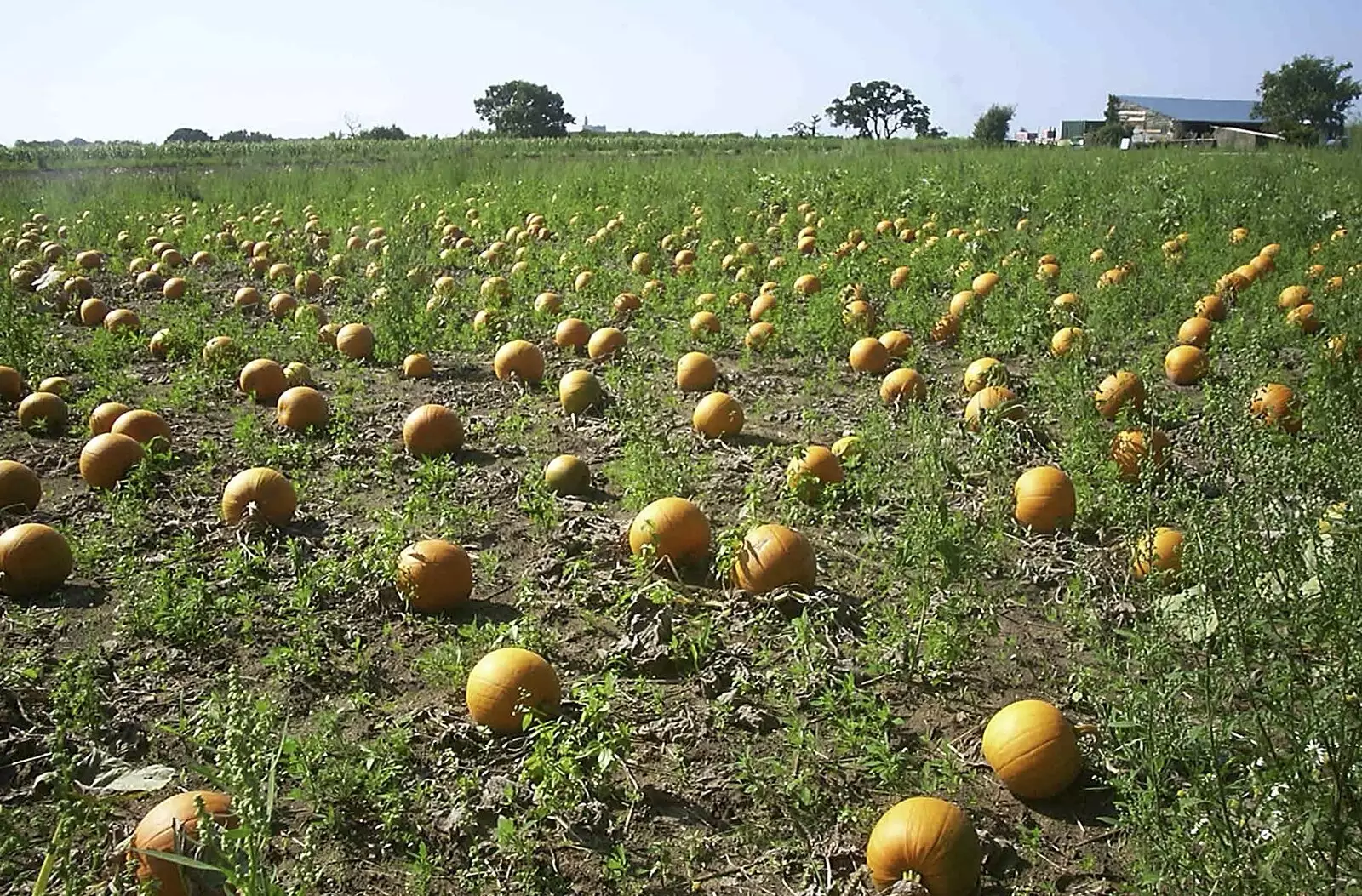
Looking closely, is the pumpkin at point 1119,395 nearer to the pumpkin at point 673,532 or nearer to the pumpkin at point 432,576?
the pumpkin at point 673,532

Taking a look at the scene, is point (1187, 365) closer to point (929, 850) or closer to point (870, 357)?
point (870, 357)

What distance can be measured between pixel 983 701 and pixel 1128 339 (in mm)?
4783

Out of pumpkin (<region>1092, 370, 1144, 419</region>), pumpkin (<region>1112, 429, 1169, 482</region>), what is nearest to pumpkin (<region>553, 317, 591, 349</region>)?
pumpkin (<region>1092, 370, 1144, 419</region>)

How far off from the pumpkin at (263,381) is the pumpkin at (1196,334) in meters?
6.26

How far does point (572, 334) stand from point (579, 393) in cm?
151

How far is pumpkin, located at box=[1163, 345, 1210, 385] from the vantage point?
21.4ft

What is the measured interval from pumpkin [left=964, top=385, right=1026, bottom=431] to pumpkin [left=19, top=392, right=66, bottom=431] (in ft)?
18.2

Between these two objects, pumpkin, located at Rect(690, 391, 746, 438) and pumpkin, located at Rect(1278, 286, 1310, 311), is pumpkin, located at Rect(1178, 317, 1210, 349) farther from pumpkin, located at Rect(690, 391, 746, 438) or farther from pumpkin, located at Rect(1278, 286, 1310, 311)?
pumpkin, located at Rect(690, 391, 746, 438)

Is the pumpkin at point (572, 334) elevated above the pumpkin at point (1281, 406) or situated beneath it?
elevated above

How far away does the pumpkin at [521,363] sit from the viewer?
23.5 feet

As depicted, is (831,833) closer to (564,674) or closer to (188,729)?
(564,674)

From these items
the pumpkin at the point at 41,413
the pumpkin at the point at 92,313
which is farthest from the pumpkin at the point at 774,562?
the pumpkin at the point at 92,313

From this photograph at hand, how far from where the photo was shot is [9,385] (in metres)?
6.91

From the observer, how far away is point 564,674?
3.73 meters
